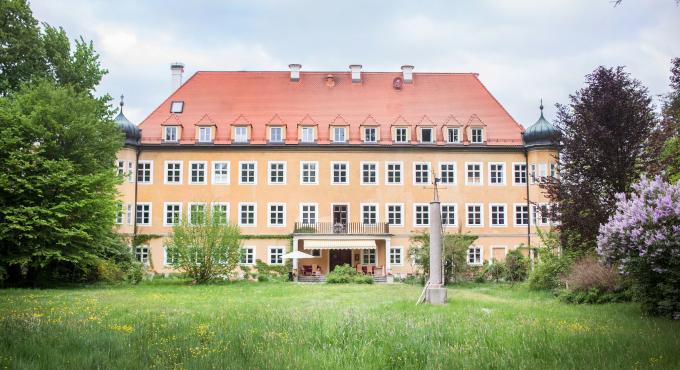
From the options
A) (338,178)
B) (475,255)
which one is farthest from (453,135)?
(338,178)

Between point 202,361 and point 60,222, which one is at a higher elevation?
point 60,222

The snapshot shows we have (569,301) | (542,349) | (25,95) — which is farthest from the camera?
(25,95)

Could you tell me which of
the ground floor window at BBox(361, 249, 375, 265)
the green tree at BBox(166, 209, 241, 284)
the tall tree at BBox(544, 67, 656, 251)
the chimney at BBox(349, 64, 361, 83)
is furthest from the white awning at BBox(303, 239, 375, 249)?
the tall tree at BBox(544, 67, 656, 251)

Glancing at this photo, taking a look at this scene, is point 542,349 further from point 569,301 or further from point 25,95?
point 25,95

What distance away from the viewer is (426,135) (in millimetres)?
45812

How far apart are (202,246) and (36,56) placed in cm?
1191

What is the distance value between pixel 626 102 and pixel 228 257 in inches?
784

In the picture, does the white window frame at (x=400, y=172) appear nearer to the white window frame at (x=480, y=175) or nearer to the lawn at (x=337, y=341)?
the white window frame at (x=480, y=175)

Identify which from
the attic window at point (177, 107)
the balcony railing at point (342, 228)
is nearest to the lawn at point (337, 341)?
the balcony railing at point (342, 228)

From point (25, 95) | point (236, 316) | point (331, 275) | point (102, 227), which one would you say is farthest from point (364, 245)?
point (236, 316)

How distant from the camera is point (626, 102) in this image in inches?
843

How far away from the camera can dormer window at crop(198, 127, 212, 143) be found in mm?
45188

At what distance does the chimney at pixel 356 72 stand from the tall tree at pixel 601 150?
28.3 metres

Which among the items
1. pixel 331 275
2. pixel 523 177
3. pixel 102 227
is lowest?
pixel 331 275
